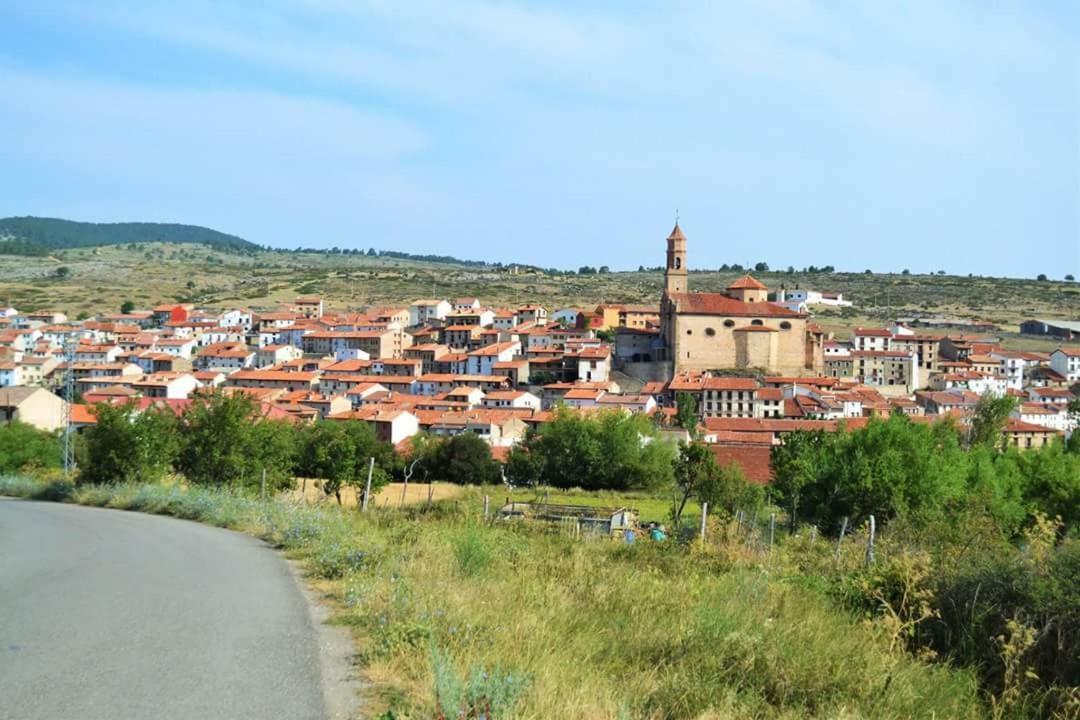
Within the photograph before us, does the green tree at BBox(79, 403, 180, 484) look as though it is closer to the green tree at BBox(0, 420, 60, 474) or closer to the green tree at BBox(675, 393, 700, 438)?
the green tree at BBox(0, 420, 60, 474)

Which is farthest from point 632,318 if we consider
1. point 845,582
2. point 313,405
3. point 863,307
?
point 845,582

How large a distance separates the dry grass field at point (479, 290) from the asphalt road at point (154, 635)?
95.9 m

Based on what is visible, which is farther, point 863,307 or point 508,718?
point 863,307

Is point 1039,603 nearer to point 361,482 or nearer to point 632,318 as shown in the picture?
point 361,482

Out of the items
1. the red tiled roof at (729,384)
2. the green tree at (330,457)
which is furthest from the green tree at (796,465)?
the red tiled roof at (729,384)

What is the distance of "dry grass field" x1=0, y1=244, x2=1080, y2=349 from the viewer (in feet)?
420

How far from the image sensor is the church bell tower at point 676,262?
82.6m

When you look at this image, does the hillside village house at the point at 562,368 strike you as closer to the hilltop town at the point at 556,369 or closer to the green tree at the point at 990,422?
the hilltop town at the point at 556,369

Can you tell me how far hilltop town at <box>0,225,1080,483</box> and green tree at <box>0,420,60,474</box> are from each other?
1296 cm

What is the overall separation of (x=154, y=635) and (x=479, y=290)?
134m

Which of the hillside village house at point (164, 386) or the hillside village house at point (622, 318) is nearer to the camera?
the hillside village house at point (164, 386)

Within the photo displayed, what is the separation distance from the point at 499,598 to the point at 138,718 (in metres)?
→ 2.80

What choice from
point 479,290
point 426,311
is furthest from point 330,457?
point 479,290

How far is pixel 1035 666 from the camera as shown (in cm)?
607
